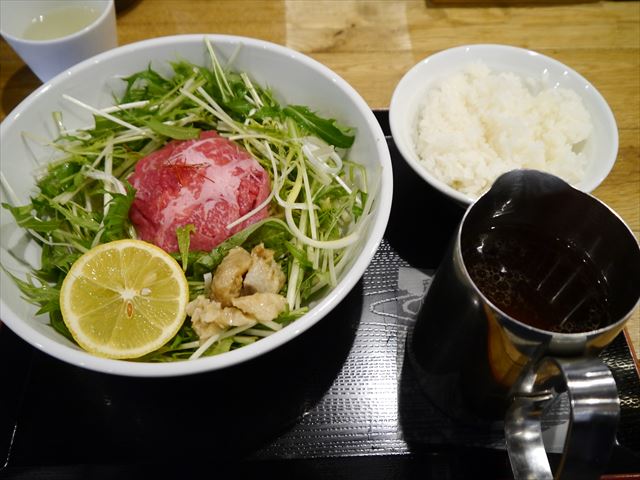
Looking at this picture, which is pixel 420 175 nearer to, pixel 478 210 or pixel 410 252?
pixel 410 252

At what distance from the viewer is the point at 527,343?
1031 millimetres

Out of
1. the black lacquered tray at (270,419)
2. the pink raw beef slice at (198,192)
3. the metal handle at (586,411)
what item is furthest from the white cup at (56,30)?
the metal handle at (586,411)

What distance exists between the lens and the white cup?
76.5 inches

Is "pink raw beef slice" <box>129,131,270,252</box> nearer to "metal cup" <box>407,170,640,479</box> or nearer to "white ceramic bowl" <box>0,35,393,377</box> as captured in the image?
"white ceramic bowl" <box>0,35,393,377</box>

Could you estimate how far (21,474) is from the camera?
52.6 inches

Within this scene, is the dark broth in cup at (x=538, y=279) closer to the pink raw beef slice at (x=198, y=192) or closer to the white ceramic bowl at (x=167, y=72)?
the white ceramic bowl at (x=167, y=72)

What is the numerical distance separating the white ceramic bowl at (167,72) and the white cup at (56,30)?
0.82ft

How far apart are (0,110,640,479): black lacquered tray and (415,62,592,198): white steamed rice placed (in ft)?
1.98

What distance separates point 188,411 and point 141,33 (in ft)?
6.53

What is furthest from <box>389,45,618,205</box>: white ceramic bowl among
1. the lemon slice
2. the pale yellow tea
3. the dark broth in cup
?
the pale yellow tea

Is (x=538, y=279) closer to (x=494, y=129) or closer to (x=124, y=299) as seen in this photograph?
(x=494, y=129)

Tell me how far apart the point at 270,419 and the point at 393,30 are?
207 centimetres

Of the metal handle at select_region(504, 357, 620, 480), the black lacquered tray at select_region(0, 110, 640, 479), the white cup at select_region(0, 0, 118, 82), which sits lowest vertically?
the black lacquered tray at select_region(0, 110, 640, 479)

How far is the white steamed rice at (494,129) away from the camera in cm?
179
